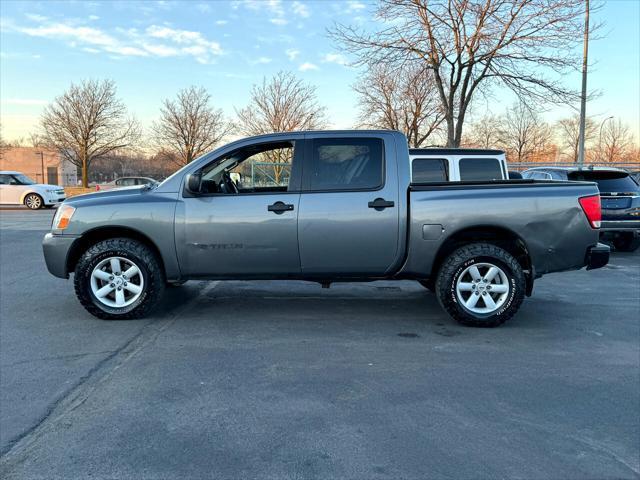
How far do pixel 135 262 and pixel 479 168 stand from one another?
6.42 m

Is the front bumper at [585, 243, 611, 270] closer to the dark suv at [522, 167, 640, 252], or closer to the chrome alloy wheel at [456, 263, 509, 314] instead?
the chrome alloy wheel at [456, 263, 509, 314]

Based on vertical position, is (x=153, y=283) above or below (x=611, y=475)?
above

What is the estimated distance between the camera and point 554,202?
4.89 metres

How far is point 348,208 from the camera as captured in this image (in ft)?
16.1

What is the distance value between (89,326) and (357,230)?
2921 millimetres

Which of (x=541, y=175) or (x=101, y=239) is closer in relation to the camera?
(x=101, y=239)

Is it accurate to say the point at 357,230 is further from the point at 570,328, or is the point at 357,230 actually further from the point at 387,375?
the point at 570,328

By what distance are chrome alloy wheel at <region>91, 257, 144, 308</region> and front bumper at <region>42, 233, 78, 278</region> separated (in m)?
0.38

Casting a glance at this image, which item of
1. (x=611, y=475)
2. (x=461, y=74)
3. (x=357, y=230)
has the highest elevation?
(x=461, y=74)

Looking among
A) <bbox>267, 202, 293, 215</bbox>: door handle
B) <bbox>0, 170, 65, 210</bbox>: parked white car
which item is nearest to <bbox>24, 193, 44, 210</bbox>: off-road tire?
<bbox>0, 170, 65, 210</bbox>: parked white car

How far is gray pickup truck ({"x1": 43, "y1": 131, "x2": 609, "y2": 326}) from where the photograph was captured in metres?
4.91

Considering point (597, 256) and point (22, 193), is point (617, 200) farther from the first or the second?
point (22, 193)

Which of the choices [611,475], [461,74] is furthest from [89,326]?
[461,74]

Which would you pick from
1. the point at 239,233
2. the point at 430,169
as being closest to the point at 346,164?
the point at 239,233
